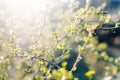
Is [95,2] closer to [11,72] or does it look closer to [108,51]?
[108,51]

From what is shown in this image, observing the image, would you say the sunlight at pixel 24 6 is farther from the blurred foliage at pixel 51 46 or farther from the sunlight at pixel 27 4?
the blurred foliage at pixel 51 46

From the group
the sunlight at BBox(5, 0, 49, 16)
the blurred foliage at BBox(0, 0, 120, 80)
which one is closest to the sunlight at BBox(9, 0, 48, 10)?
the sunlight at BBox(5, 0, 49, 16)

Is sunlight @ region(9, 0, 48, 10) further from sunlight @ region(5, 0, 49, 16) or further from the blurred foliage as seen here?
the blurred foliage

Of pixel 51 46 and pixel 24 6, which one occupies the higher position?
pixel 24 6

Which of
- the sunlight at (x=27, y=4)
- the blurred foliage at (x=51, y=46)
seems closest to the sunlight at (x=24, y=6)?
the sunlight at (x=27, y=4)

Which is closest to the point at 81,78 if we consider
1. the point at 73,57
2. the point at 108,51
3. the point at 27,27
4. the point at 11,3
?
the point at 73,57

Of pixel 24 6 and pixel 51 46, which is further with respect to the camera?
pixel 24 6

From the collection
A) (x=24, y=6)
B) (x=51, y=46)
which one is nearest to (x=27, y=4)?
(x=24, y=6)

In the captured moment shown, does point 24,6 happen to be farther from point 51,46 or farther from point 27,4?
point 51,46

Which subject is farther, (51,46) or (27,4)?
(27,4)

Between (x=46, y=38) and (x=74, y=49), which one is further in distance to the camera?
(x=74, y=49)

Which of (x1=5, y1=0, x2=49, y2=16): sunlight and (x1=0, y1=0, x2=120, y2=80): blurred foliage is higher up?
(x1=5, y1=0, x2=49, y2=16): sunlight
